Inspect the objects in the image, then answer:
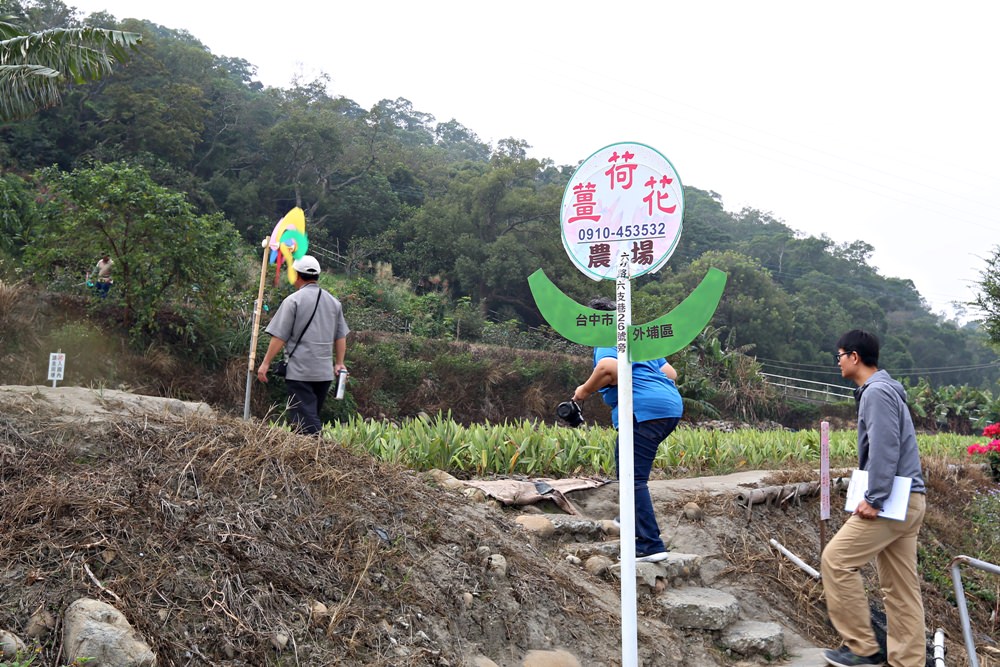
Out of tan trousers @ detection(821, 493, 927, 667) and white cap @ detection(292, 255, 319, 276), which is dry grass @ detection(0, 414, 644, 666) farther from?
white cap @ detection(292, 255, 319, 276)

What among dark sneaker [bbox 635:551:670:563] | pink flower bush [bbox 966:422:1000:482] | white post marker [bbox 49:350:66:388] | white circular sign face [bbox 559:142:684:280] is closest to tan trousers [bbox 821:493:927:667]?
dark sneaker [bbox 635:551:670:563]

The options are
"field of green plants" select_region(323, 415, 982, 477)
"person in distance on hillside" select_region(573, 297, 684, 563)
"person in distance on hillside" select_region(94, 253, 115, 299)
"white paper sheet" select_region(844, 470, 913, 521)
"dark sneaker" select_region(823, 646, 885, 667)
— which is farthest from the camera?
"person in distance on hillside" select_region(94, 253, 115, 299)

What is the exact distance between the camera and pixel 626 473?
11.5ft

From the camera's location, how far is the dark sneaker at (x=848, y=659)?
14.5 ft

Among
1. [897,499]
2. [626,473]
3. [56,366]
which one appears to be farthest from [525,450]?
[56,366]

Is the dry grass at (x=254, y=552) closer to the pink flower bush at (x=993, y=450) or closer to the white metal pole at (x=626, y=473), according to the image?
the white metal pole at (x=626, y=473)

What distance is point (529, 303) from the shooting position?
3428cm

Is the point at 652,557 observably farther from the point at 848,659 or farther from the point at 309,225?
the point at 309,225

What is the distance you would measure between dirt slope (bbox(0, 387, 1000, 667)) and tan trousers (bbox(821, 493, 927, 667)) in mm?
736

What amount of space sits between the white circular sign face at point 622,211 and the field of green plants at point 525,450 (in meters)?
2.11

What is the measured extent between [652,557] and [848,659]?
3.90 feet

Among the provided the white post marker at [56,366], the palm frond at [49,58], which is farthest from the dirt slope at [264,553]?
the palm frond at [49,58]

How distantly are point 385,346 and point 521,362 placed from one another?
4.48 metres

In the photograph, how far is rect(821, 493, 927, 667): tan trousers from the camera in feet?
14.3
